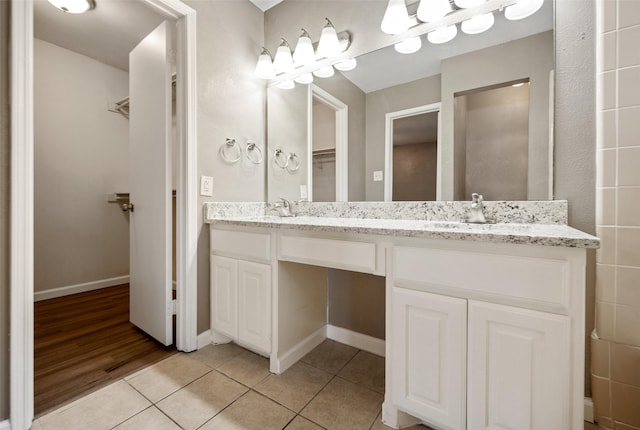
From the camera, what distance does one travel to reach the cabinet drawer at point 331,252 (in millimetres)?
1128

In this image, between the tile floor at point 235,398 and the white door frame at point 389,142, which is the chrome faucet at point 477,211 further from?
the tile floor at point 235,398

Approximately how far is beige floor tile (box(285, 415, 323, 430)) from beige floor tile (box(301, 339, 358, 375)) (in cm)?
37

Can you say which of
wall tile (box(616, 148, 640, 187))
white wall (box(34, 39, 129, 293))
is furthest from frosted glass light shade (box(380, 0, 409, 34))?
white wall (box(34, 39, 129, 293))

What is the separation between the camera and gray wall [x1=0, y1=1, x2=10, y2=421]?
3.43ft

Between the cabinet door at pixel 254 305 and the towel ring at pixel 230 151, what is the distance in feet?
2.38

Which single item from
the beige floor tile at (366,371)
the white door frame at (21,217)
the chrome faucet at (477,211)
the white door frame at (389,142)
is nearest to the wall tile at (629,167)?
the chrome faucet at (477,211)

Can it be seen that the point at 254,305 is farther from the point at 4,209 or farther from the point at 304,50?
the point at 304,50

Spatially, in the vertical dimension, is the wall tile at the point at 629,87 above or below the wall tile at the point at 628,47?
below

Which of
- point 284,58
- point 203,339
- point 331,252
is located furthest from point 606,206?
point 203,339

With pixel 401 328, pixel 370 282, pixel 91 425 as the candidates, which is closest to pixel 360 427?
pixel 401 328

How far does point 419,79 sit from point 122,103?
3143 millimetres

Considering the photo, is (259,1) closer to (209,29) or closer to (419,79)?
(209,29)

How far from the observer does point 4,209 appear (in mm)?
1056

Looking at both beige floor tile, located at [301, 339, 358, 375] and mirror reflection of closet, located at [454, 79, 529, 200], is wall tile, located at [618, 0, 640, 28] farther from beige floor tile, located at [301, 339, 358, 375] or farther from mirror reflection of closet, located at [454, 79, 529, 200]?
beige floor tile, located at [301, 339, 358, 375]
